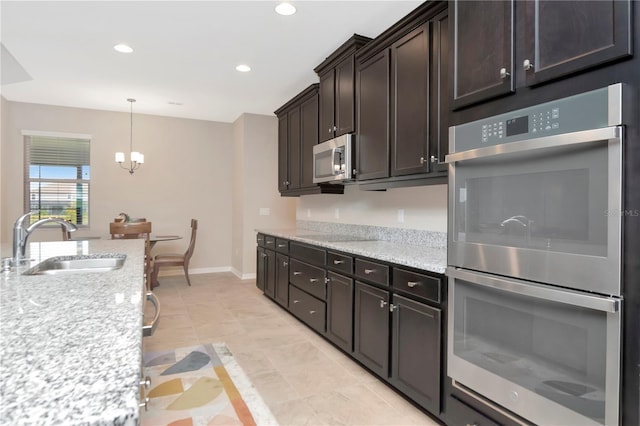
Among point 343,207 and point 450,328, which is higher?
point 343,207

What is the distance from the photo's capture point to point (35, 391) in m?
0.54

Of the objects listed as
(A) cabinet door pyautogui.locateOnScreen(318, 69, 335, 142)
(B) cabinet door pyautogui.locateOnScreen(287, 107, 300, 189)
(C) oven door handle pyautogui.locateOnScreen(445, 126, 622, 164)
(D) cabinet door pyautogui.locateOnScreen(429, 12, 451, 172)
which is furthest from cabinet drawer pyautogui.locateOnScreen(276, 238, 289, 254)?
(C) oven door handle pyautogui.locateOnScreen(445, 126, 622, 164)

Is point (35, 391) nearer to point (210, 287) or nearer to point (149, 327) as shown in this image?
point (149, 327)

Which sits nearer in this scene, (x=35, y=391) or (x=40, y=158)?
(x=35, y=391)

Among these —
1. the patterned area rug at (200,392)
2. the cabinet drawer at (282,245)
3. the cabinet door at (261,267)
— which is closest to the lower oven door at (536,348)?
the patterned area rug at (200,392)

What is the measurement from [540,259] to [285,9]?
2467 millimetres

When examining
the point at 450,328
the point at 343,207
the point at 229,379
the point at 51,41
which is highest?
the point at 51,41

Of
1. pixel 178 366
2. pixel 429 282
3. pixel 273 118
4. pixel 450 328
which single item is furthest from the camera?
pixel 273 118

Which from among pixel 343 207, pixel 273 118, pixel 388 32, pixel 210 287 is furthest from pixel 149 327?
pixel 273 118

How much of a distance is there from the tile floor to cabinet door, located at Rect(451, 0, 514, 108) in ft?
5.80

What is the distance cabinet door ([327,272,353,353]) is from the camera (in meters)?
2.75

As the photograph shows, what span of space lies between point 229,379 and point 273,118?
464 centimetres

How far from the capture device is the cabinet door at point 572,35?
1179 millimetres

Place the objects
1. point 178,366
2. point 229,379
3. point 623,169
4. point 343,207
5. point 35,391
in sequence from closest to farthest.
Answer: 1. point 35,391
2. point 623,169
3. point 229,379
4. point 178,366
5. point 343,207
